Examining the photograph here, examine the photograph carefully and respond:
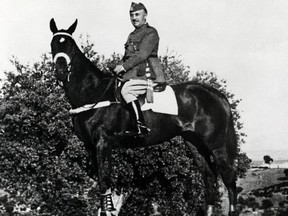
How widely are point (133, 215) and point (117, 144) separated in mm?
18419

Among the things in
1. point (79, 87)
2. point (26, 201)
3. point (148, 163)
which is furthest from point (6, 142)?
point (79, 87)

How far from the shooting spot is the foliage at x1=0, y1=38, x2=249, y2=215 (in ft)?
68.9

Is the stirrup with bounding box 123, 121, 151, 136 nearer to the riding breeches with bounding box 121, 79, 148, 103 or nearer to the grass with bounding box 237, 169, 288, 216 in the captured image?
the riding breeches with bounding box 121, 79, 148, 103

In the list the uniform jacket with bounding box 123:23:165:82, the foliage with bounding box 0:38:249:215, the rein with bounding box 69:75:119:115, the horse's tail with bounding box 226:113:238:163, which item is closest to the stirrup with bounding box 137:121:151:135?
the rein with bounding box 69:75:119:115

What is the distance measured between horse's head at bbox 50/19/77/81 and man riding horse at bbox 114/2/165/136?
84 cm

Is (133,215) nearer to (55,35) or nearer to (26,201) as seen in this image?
(26,201)

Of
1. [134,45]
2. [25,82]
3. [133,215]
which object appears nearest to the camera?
[134,45]

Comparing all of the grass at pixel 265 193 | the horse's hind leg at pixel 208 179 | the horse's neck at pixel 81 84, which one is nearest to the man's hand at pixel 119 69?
the horse's neck at pixel 81 84

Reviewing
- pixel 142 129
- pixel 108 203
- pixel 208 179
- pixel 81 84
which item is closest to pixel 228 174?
pixel 208 179

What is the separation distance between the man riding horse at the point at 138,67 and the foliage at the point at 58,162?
1305 centimetres

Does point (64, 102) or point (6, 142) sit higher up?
point (64, 102)

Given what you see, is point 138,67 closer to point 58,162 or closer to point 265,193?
point 58,162

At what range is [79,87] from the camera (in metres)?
7.36

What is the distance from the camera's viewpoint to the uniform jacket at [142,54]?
7.48 meters
